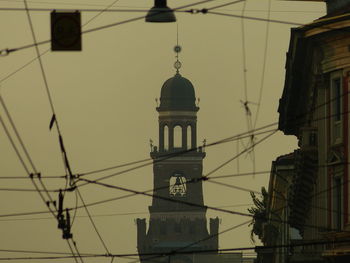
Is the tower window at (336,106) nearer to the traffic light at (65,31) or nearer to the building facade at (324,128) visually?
the building facade at (324,128)

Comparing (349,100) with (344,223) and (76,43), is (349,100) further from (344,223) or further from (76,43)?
(76,43)

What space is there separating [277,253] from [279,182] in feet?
24.5

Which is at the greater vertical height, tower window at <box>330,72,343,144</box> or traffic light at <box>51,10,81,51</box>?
tower window at <box>330,72,343,144</box>

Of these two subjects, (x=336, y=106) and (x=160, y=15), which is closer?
(x=160, y=15)

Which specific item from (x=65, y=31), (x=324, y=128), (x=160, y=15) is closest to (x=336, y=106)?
(x=324, y=128)

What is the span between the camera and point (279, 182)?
106938 millimetres

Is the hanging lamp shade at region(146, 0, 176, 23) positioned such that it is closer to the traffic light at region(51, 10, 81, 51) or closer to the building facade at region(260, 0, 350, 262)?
the traffic light at region(51, 10, 81, 51)

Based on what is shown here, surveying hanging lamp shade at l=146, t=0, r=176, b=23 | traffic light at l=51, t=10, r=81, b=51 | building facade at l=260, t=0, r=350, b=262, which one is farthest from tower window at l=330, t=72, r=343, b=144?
traffic light at l=51, t=10, r=81, b=51

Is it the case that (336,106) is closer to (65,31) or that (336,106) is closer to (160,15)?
(160,15)

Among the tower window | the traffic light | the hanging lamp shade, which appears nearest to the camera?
the traffic light

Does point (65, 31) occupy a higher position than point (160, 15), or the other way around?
point (160, 15)

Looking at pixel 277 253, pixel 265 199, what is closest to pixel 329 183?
pixel 277 253

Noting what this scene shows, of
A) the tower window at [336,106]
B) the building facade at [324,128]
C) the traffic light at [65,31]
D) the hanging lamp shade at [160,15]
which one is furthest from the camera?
the tower window at [336,106]

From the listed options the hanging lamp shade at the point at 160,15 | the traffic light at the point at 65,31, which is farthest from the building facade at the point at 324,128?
the traffic light at the point at 65,31
